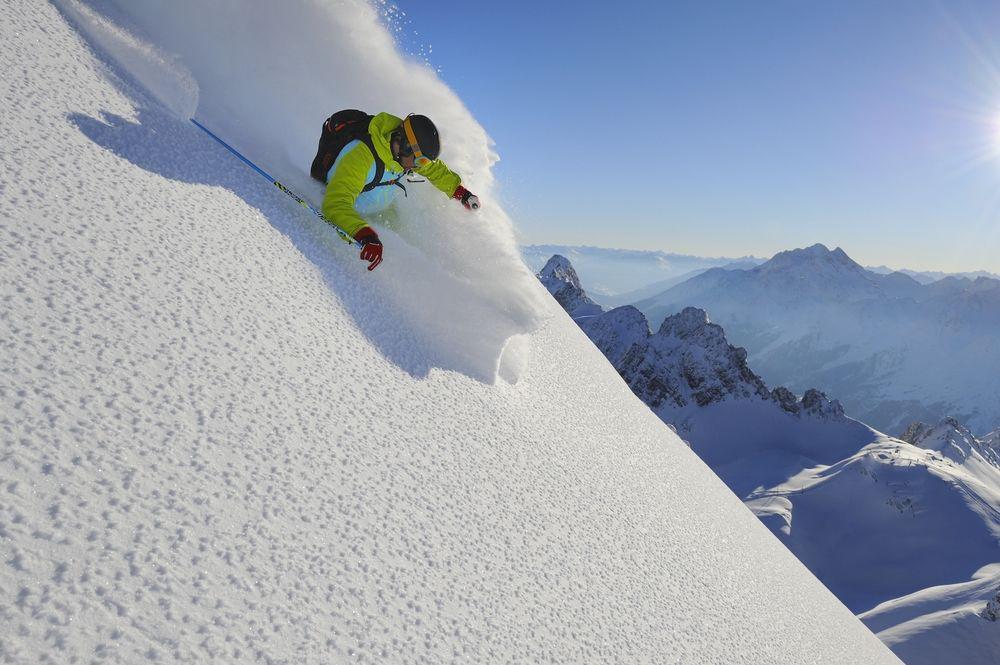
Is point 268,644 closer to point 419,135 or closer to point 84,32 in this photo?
point 419,135

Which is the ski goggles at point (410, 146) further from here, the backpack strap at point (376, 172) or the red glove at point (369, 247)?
the red glove at point (369, 247)

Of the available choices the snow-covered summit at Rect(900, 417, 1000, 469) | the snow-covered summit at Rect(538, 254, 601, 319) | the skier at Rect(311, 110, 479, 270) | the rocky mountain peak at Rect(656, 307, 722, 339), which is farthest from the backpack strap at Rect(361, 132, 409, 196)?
the snow-covered summit at Rect(538, 254, 601, 319)

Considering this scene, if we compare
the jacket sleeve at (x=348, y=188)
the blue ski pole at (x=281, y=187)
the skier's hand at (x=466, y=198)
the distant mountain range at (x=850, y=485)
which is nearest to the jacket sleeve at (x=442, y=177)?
the skier's hand at (x=466, y=198)

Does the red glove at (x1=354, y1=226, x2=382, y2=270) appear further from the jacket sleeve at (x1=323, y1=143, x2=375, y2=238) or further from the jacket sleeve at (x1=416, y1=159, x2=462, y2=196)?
the jacket sleeve at (x1=416, y1=159, x2=462, y2=196)

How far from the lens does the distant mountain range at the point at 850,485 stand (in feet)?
115

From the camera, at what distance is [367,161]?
11.8 ft

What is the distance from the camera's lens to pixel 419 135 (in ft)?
11.9

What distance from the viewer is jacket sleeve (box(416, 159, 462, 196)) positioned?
177 inches

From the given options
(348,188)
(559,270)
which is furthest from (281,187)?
(559,270)

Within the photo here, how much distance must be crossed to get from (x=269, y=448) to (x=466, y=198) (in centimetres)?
333

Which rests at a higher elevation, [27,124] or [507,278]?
[507,278]

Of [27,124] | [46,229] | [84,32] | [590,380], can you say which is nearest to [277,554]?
[46,229]

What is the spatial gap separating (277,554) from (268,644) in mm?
237

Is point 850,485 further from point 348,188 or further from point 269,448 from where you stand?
point 269,448
